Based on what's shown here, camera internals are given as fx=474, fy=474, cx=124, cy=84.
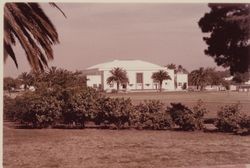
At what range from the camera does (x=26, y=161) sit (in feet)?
28.2

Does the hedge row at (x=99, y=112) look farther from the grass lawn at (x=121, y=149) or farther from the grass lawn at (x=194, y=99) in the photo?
the grass lawn at (x=194, y=99)

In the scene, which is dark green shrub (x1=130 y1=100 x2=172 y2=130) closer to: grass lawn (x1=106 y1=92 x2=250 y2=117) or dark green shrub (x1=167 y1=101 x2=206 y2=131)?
dark green shrub (x1=167 y1=101 x2=206 y2=131)

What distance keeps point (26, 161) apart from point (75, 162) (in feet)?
2.92

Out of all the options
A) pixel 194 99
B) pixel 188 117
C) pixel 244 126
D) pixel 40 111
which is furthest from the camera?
pixel 194 99

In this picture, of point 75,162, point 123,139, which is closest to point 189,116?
point 123,139

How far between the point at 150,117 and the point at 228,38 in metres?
3.24

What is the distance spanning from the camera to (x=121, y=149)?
10039 millimetres

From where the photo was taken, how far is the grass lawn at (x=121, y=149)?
8.53 meters

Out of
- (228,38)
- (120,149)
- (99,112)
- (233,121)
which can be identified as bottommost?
(120,149)

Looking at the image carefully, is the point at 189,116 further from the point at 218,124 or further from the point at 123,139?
the point at 123,139

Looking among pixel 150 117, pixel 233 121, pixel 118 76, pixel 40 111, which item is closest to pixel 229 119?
pixel 233 121

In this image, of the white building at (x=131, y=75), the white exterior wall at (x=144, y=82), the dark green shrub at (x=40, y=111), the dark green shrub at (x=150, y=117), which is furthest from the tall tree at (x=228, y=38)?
the dark green shrub at (x=40, y=111)

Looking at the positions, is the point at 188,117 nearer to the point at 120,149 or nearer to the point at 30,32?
the point at 120,149

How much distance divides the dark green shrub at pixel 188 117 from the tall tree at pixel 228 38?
1.73 meters
